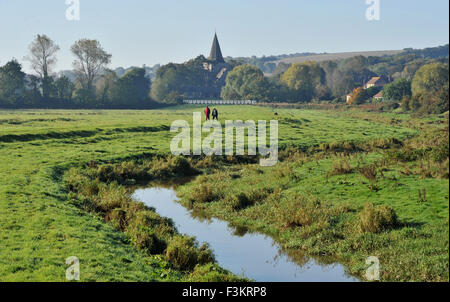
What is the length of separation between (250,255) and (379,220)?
16.2 ft

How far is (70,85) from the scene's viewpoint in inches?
4230

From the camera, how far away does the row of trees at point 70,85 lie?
3776 inches

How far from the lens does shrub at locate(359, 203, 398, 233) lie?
15641 millimetres

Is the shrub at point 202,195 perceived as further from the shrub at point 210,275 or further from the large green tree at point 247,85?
the large green tree at point 247,85

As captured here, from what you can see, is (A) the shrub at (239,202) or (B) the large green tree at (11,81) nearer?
(A) the shrub at (239,202)

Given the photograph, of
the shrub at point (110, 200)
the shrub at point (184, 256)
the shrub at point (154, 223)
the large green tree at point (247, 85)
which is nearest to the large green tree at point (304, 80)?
the large green tree at point (247, 85)

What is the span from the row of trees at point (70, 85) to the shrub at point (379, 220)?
9027 centimetres

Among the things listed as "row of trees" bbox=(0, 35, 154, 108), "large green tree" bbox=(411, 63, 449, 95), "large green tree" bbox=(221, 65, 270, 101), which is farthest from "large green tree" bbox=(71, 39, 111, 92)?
"large green tree" bbox=(411, 63, 449, 95)

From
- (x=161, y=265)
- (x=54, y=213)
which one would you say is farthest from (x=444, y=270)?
(x=54, y=213)

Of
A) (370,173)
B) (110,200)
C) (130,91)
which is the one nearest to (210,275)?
(110,200)

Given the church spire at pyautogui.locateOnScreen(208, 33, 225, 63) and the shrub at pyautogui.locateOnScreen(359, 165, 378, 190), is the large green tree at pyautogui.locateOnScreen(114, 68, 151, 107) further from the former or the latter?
the shrub at pyautogui.locateOnScreen(359, 165, 378, 190)

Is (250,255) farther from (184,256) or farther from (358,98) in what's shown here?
(358,98)

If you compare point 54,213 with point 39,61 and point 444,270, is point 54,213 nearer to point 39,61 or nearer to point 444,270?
point 444,270
